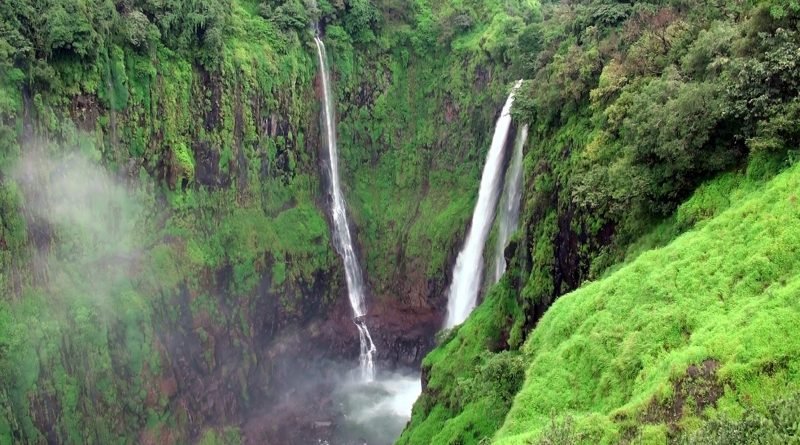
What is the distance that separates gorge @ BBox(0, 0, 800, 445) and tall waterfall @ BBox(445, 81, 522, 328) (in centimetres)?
19

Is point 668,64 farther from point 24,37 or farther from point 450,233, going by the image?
point 24,37

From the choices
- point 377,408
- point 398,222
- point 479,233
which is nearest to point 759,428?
Answer: point 479,233

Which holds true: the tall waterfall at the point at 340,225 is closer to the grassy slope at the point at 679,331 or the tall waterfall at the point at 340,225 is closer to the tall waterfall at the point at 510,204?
the tall waterfall at the point at 510,204

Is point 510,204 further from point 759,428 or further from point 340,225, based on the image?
point 759,428

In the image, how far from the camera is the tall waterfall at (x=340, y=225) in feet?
112

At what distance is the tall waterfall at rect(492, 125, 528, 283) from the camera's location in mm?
22953

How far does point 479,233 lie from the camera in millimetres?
27891

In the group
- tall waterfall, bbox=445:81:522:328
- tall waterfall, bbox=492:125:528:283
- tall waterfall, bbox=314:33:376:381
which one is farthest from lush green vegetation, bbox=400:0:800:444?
tall waterfall, bbox=314:33:376:381

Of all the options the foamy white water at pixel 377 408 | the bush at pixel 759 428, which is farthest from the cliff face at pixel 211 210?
the bush at pixel 759 428

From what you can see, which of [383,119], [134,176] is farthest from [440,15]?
[134,176]

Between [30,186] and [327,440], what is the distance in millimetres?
15706

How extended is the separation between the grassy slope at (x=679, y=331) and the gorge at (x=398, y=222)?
4 cm

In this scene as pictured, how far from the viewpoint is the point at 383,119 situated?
119 ft

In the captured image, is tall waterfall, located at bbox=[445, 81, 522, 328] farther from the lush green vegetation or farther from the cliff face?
the lush green vegetation
